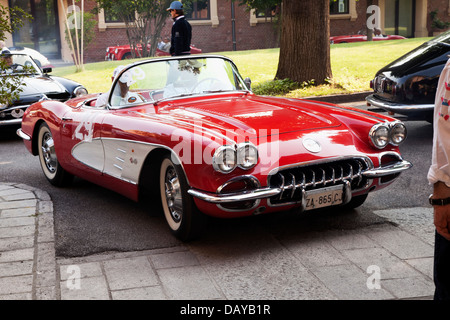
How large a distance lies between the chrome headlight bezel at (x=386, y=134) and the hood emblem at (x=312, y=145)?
1.69 feet

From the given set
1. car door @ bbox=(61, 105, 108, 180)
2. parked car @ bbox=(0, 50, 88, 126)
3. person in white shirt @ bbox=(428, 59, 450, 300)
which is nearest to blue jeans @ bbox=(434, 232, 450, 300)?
person in white shirt @ bbox=(428, 59, 450, 300)

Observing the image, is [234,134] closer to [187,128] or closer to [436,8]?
[187,128]

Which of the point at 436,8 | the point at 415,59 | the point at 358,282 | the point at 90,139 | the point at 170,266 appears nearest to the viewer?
the point at 358,282

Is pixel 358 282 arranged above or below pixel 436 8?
below

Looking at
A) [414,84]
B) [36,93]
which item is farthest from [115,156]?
[36,93]

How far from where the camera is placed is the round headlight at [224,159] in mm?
4176

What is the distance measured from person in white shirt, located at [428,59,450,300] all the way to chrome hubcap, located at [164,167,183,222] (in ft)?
7.65

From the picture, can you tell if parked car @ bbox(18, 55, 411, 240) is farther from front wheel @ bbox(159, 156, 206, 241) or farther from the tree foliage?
the tree foliage

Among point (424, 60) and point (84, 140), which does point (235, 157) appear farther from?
point (424, 60)

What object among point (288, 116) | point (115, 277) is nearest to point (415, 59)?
point (288, 116)

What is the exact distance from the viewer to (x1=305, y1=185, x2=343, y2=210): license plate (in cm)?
439

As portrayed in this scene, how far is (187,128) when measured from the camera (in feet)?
14.9

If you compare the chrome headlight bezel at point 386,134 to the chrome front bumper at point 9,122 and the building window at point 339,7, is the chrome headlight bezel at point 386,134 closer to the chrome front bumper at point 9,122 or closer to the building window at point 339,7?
the chrome front bumper at point 9,122
